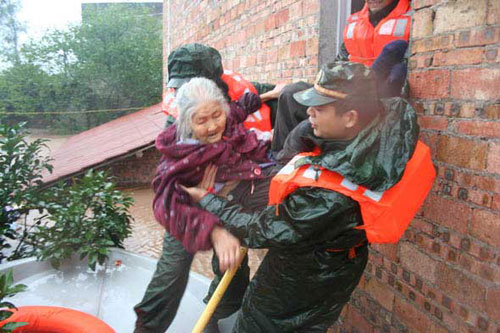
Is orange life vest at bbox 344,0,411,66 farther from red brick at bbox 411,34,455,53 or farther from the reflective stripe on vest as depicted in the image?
the reflective stripe on vest

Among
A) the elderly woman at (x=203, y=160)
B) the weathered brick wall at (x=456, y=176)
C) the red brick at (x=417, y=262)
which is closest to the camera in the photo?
the weathered brick wall at (x=456, y=176)

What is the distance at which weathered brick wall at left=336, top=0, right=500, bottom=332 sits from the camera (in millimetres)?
1898

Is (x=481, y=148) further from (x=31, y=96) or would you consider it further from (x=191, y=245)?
(x=31, y=96)

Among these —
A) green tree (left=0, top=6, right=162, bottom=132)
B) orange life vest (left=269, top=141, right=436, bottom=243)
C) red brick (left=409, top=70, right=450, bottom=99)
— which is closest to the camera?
orange life vest (left=269, top=141, right=436, bottom=243)

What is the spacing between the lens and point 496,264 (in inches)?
74.4

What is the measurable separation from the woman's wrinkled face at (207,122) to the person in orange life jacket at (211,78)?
12.6 inches

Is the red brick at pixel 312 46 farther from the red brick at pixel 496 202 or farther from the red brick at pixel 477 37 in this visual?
the red brick at pixel 496 202

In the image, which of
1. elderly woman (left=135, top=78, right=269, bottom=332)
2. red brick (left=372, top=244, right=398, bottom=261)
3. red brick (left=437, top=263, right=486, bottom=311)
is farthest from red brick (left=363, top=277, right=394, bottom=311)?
elderly woman (left=135, top=78, right=269, bottom=332)

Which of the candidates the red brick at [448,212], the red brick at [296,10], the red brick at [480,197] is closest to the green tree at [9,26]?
the red brick at [296,10]

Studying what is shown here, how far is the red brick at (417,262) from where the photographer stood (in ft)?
7.47

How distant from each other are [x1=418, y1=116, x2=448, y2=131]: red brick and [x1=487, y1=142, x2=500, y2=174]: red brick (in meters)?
Result: 0.28

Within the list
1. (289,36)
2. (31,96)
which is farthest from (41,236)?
(31,96)

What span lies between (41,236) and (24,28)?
21246 millimetres

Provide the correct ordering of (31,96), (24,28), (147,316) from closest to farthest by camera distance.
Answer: (147,316), (31,96), (24,28)
